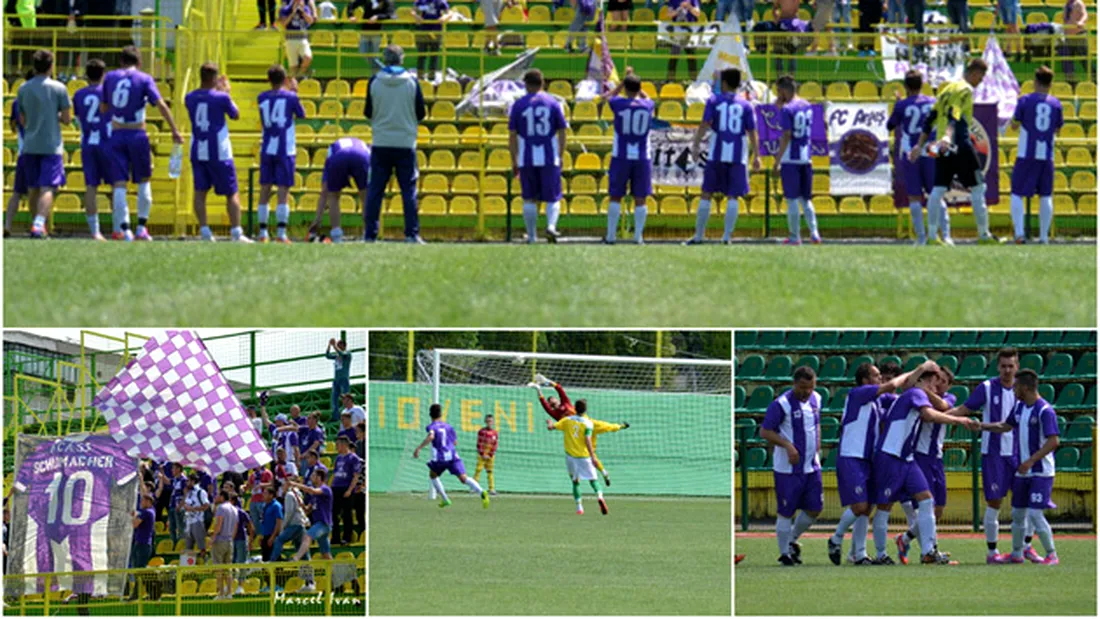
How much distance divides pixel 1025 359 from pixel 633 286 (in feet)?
Answer: 18.3

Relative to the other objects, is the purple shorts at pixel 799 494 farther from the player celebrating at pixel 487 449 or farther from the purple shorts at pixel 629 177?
the player celebrating at pixel 487 449

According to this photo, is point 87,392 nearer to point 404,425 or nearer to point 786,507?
point 404,425

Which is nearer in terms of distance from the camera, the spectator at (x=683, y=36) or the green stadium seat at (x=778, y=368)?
the green stadium seat at (x=778, y=368)

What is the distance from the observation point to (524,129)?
1605cm

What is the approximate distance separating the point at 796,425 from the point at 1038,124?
24.8 ft

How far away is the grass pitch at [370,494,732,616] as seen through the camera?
357 inches

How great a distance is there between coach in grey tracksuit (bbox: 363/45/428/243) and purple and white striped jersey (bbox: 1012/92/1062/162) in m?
6.43

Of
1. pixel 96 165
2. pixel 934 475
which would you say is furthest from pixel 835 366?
pixel 96 165

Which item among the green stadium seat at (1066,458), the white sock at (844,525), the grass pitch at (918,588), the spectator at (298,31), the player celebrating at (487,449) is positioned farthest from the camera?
the spectator at (298,31)

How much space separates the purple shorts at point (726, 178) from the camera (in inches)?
648

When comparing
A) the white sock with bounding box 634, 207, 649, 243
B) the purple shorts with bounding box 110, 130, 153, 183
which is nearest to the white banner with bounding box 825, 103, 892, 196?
the white sock with bounding box 634, 207, 649, 243

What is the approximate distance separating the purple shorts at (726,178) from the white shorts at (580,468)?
119 inches

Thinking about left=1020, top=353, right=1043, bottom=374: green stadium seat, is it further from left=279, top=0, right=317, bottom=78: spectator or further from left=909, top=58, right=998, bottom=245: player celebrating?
left=279, top=0, right=317, bottom=78: spectator

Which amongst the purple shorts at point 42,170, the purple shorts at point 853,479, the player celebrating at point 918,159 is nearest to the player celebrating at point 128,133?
the purple shorts at point 42,170
